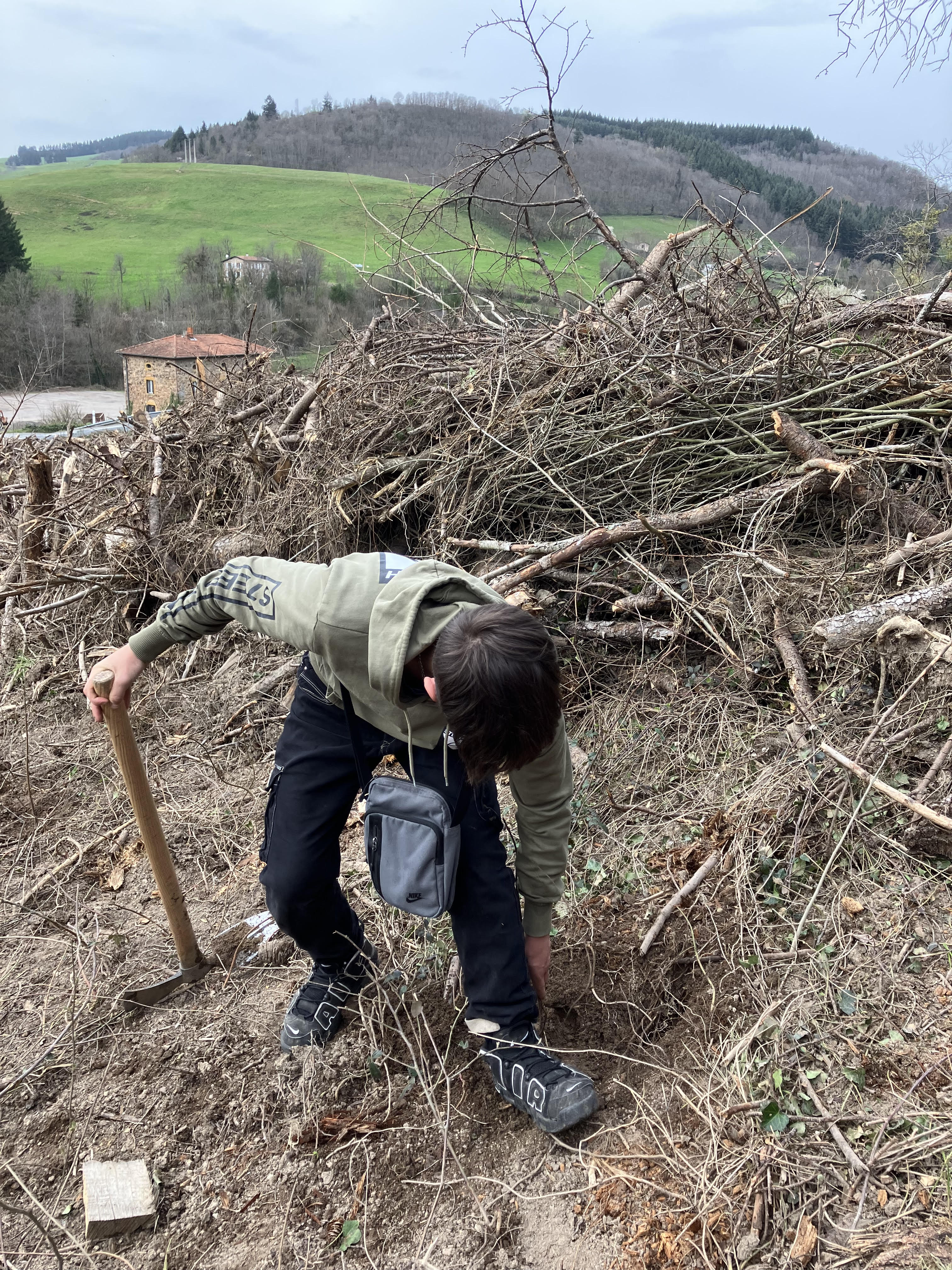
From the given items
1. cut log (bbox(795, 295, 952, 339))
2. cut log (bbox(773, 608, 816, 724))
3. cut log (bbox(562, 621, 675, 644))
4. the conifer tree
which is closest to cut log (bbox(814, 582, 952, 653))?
cut log (bbox(773, 608, 816, 724))

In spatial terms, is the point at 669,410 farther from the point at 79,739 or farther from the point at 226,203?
the point at 226,203

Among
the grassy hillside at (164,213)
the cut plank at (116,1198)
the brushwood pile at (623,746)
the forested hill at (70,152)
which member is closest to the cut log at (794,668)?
the brushwood pile at (623,746)

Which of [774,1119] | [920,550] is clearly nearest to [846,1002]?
[774,1119]

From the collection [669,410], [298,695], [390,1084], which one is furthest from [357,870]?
[669,410]

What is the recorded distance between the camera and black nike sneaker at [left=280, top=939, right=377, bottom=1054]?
2.12m

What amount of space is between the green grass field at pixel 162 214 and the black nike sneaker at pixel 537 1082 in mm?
37087

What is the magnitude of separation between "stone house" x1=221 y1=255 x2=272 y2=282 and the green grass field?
493 cm

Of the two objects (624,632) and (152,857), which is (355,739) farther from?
(624,632)

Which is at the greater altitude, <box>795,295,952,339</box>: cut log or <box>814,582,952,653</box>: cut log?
<box>795,295,952,339</box>: cut log

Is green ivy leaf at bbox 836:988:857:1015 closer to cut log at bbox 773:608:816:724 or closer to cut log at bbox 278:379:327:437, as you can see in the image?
cut log at bbox 773:608:816:724

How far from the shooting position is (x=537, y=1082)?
5.93 ft

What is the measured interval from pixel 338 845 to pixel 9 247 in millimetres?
48483

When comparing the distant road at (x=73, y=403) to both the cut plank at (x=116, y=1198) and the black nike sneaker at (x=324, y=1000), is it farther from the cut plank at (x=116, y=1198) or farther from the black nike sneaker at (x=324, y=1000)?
the cut plank at (x=116, y=1198)

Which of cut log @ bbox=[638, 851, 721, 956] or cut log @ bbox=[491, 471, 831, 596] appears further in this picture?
cut log @ bbox=[491, 471, 831, 596]
